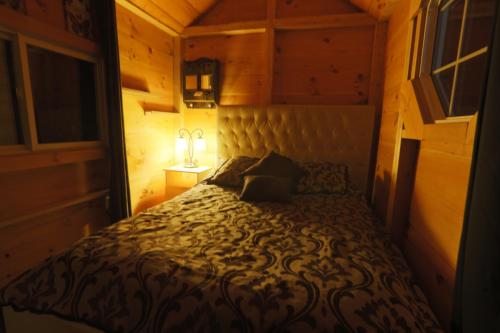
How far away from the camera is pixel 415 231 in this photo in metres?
1.72

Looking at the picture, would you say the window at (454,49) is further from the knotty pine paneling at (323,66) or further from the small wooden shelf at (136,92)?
the small wooden shelf at (136,92)

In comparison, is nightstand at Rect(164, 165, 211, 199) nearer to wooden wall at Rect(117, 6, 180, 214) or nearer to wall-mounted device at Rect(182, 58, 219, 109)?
wooden wall at Rect(117, 6, 180, 214)

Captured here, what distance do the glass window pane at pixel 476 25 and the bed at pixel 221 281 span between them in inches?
43.7

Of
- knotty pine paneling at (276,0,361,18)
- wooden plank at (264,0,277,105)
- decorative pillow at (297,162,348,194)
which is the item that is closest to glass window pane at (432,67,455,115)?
decorative pillow at (297,162,348,194)

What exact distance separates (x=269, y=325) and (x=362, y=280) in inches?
16.0

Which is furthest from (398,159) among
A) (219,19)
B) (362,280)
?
(219,19)

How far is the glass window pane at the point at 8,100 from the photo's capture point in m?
1.71

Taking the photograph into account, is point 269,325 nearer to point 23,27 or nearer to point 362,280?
point 362,280

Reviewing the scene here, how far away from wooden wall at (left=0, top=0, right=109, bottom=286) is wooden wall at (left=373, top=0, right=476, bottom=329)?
2606 millimetres

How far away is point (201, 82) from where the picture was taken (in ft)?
10.7

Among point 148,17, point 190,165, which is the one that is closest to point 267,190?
point 190,165

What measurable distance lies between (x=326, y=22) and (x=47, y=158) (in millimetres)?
2937

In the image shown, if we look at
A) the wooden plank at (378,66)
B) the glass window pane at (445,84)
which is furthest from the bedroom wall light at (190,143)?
the glass window pane at (445,84)

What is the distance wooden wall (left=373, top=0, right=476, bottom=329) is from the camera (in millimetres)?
1225
